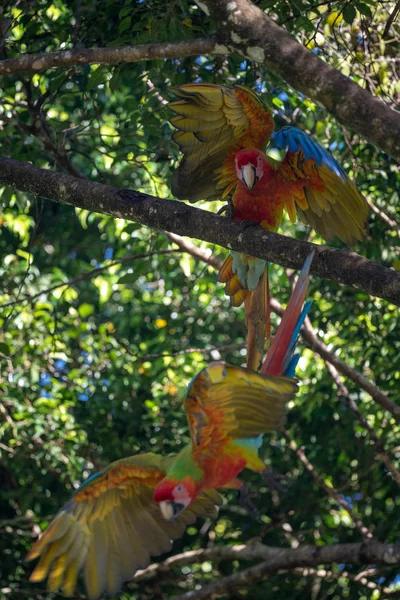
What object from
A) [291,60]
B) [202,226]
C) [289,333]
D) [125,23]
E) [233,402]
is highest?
[125,23]

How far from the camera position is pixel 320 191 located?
3.22m

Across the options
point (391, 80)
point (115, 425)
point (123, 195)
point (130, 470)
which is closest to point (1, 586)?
point (115, 425)

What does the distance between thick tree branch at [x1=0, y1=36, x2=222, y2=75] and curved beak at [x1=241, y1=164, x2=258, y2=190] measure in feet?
1.90

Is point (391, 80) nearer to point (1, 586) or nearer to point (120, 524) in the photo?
point (120, 524)

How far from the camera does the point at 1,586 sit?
4.66 m

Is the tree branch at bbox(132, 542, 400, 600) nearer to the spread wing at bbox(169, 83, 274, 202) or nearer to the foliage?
the foliage

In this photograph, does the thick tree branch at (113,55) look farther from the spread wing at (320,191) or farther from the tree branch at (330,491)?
the tree branch at (330,491)

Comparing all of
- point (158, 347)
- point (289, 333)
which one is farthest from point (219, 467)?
point (158, 347)

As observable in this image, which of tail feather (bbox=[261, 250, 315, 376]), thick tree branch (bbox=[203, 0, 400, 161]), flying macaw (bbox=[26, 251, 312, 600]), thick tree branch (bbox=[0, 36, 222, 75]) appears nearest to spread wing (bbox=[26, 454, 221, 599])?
flying macaw (bbox=[26, 251, 312, 600])

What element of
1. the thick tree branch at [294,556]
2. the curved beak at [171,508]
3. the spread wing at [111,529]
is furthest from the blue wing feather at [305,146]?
the thick tree branch at [294,556]

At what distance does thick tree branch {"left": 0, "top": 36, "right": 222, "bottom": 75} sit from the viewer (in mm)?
2619

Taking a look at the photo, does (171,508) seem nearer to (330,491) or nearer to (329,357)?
(329,357)

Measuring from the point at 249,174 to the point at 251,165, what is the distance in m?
0.03

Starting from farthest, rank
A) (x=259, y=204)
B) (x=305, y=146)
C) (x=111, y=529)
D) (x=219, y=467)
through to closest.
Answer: (x=259, y=204), (x=305, y=146), (x=111, y=529), (x=219, y=467)
